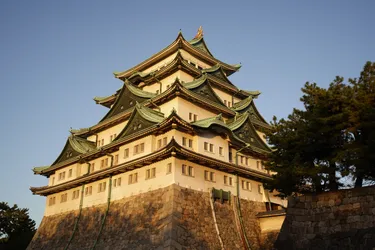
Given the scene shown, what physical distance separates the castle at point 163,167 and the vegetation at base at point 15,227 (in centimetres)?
910

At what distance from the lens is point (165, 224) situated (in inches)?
1056

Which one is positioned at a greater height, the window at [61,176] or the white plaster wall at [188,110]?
the white plaster wall at [188,110]

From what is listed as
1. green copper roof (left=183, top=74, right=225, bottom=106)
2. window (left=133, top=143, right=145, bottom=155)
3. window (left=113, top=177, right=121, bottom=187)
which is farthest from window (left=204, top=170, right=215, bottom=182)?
green copper roof (left=183, top=74, right=225, bottom=106)

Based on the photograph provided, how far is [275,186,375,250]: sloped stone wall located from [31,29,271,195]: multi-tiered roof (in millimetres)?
9950

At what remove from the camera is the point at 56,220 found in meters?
38.2

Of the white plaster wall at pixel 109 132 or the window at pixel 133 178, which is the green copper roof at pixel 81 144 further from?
the window at pixel 133 178

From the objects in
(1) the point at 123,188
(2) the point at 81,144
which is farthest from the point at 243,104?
(2) the point at 81,144

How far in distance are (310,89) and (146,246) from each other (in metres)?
15.4

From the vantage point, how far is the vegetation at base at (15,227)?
46.7 m

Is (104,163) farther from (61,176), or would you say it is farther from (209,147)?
(209,147)

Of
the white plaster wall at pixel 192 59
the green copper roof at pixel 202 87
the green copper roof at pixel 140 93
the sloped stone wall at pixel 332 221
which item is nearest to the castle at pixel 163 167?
the green copper roof at pixel 140 93

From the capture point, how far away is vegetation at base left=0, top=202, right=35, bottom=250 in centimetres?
4666

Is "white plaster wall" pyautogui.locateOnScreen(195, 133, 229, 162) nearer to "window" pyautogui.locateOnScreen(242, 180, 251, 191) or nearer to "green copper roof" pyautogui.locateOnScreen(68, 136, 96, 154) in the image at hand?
"window" pyautogui.locateOnScreen(242, 180, 251, 191)

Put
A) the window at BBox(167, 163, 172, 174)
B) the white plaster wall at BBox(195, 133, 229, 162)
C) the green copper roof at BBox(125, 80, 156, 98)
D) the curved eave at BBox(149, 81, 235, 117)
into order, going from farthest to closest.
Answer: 1. the green copper roof at BBox(125, 80, 156, 98)
2. the curved eave at BBox(149, 81, 235, 117)
3. the white plaster wall at BBox(195, 133, 229, 162)
4. the window at BBox(167, 163, 172, 174)
